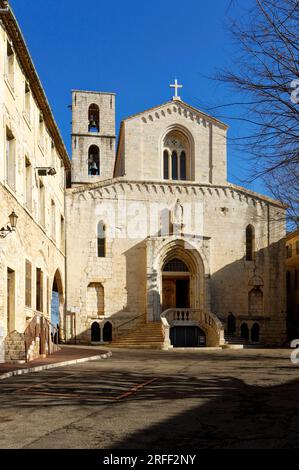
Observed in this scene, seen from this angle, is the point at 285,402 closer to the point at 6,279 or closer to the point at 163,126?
the point at 6,279

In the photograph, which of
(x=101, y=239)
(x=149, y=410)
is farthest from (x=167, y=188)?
(x=149, y=410)

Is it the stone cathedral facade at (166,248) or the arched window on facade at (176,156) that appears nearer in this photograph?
the stone cathedral facade at (166,248)

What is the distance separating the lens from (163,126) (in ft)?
124

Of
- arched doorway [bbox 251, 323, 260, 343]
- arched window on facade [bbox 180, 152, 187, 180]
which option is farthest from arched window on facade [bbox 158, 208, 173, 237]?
arched doorway [bbox 251, 323, 260, 343]

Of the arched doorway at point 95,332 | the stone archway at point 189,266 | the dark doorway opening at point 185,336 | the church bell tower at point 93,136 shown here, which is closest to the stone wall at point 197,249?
the stone archway at point 189,266

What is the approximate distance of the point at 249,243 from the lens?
3791cm

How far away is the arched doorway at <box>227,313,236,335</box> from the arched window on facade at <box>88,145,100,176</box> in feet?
60.3

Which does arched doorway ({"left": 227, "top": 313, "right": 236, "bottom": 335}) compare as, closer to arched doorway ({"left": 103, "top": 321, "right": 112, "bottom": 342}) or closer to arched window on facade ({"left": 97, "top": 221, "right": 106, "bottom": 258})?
arched doorway ({"left": 103, "top": 321, "right": 112, "bottom": 342})

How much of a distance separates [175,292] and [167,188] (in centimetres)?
735

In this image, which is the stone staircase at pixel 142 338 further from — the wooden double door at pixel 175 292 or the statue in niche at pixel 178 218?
the statue in niche at pixel 178 218

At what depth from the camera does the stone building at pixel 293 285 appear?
40.9 metres

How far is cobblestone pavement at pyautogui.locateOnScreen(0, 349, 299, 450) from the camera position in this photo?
6.70 meters

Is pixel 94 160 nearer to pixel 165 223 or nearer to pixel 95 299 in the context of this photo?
pixel 165 223

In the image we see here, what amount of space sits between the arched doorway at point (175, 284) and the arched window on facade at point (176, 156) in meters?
5.74
